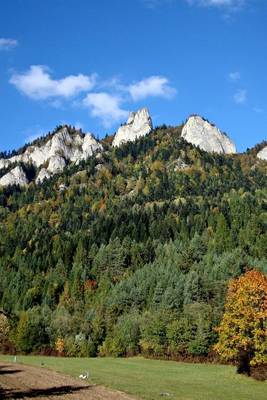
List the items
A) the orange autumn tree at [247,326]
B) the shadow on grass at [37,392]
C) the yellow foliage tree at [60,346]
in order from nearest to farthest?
the shadow on grass at [37,392] → the orange autumn tree at [247,326] → the yellow foliage tree at [60,346]

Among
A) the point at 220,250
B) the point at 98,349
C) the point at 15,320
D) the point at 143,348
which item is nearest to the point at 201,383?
the point at 143,348

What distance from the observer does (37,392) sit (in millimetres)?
42219

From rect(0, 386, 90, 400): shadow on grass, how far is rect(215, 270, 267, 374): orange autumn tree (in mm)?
28923

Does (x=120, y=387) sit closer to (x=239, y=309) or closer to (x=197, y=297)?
(x=239, y=309)

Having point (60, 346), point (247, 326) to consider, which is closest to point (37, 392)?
point (247, 326)

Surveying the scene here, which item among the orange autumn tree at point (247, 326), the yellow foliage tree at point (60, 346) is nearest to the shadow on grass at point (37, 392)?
the orange autumn tree at point (247, 326)

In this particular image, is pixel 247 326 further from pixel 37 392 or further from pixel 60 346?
pixel 60 346

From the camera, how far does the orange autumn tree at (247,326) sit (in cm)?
6706

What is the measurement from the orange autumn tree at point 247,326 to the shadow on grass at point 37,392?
28.9 metres

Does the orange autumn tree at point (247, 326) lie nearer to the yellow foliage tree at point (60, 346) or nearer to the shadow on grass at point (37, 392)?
the shadow on grass at point (37, 392)

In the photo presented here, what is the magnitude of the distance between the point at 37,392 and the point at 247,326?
118ft

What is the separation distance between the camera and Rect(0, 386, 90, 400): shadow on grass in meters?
37.9

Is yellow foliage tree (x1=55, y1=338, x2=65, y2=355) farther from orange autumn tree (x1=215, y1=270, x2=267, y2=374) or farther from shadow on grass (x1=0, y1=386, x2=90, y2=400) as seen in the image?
shadow on grass (x1=0, y1=386, x2=90, y2=400)

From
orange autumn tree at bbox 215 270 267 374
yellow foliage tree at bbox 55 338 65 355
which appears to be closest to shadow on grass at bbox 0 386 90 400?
orange autumn tree at bbox 215 270 267 374
